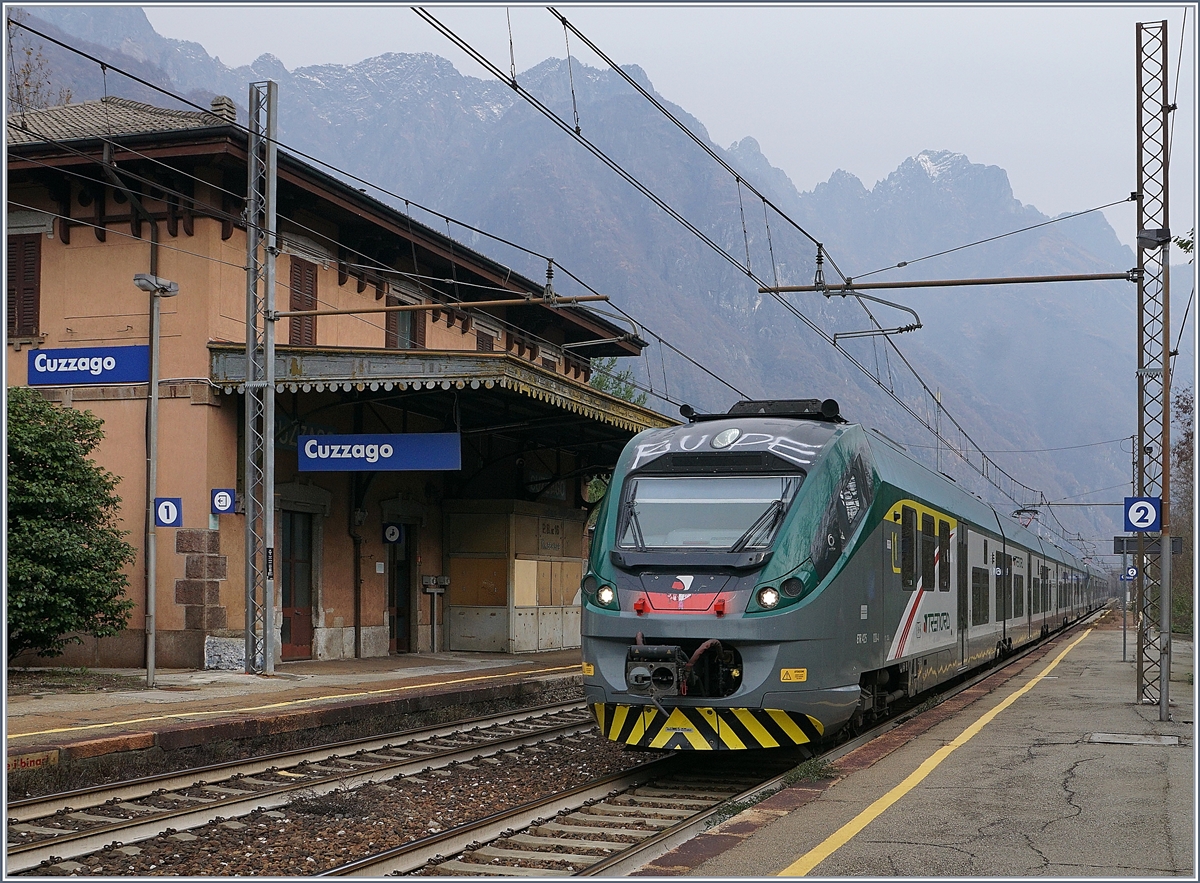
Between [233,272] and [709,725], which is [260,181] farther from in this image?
[709,725]

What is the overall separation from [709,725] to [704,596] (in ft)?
3.41

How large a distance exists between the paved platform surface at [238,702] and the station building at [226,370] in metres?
1.40

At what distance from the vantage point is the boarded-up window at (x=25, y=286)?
20516 mm

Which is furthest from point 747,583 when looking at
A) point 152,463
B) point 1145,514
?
point 152,463

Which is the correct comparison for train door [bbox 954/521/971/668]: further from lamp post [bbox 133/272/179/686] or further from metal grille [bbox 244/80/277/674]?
lamp post [bbox 133/272/179/686]

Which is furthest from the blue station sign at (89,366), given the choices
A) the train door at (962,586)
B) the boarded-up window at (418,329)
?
the train door at (962,586)

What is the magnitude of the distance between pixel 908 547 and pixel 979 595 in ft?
21.5

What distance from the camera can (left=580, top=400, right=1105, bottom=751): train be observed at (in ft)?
33.8

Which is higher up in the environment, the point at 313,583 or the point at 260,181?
the point at 260,181

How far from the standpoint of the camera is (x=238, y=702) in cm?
1494

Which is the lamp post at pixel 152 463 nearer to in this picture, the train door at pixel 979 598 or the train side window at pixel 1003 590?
the train door at pixel 979 598

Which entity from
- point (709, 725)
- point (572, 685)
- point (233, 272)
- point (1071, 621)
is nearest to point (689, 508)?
point (709, 725)

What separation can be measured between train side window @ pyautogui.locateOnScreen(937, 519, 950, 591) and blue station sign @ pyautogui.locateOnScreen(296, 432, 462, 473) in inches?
279

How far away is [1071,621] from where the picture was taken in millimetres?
51219
